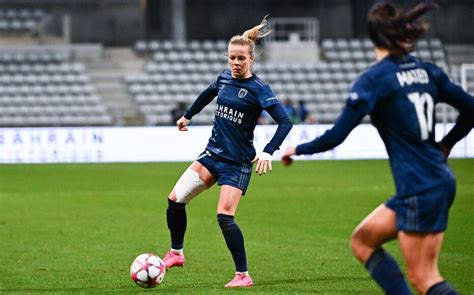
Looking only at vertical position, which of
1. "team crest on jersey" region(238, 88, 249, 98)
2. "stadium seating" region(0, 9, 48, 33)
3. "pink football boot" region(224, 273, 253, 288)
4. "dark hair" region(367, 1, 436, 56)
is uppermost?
"dark hair" region(367, 1, 436, 56)

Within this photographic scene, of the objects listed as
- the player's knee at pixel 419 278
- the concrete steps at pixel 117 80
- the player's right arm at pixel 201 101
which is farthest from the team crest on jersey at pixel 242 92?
the concrete steps at pixel 117 80

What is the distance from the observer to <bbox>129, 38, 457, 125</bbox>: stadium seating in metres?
38.7

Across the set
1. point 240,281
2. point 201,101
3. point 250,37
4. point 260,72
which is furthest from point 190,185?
point 260,72

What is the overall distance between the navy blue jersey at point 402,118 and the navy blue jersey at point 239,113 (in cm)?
317

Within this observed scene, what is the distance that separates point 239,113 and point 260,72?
30.6 metres

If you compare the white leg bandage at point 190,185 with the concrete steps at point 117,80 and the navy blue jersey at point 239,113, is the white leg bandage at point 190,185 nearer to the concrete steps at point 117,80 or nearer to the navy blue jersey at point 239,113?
the navy blue jersey at point 239,113

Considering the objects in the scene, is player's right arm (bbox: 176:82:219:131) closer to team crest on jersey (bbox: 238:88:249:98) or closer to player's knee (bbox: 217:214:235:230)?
team crest on jersey (bbox: 238:88:249:98)

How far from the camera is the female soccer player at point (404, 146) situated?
5.89 m

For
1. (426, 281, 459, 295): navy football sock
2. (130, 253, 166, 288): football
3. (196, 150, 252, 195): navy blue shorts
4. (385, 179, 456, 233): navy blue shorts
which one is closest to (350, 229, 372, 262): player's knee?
(385, 179, 456, 233): navy blue shorts

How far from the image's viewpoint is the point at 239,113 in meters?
9.35

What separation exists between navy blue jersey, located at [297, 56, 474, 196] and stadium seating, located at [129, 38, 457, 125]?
31742 millimetres

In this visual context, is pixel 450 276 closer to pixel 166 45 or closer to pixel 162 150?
pixel 162 150

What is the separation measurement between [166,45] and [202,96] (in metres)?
31.1

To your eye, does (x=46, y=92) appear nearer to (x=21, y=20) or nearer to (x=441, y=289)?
(x=21, y=20)
